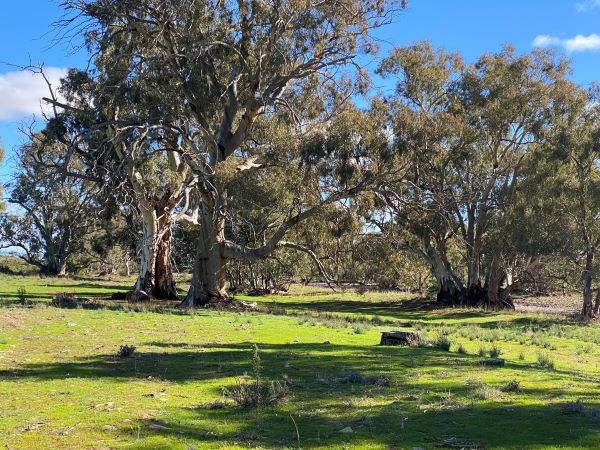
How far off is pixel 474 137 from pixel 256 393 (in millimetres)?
31959

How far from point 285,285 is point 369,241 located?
29524 mm

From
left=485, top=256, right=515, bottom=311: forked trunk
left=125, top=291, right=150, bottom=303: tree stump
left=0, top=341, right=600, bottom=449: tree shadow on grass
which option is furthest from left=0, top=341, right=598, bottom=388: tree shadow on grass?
left=485, top=256, right=515, bottom=311: forked trunk

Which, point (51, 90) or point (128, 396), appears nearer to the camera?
point (128, 396)

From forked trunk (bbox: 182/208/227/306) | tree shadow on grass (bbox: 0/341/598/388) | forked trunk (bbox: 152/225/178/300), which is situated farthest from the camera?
forked trunk (bbox: 152/225/178/300)

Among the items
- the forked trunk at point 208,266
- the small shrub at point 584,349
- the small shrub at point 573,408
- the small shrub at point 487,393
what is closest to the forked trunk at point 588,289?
the small shrub at point 584,349

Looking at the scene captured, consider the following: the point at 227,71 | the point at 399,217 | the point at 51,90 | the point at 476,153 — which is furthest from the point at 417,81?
the point at 51,90

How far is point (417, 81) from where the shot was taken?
40906mm

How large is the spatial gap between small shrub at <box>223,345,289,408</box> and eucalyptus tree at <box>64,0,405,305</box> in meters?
16.1

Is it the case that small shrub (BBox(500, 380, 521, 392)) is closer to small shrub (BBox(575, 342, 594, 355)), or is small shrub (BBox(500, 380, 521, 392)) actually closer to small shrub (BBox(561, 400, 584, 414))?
small shrub (BBox(561, 400, 584, 414))

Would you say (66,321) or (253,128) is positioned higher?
(253,128)

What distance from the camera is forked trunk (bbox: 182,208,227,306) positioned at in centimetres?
2731

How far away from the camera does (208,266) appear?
27.7 metres

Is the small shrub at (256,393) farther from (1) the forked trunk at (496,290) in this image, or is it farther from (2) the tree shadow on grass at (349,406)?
(1) the forked trunk at (496,290)

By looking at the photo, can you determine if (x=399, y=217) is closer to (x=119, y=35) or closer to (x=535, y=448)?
(x=119, y=35)
